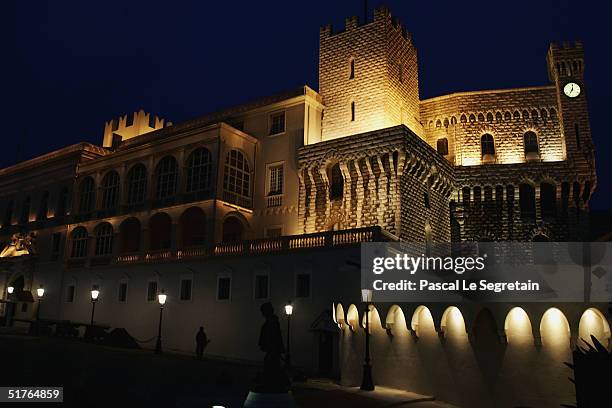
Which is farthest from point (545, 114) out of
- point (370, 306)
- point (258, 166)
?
point (370, 306)

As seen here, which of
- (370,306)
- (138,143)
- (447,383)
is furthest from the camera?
(138,143)

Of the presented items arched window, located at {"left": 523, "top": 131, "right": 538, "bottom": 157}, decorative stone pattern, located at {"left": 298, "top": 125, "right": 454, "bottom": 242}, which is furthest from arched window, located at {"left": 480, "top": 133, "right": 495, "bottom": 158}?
decorative stone pattern, located at {"left": 298, "top": 125, "right": 454, "bottom": 242}

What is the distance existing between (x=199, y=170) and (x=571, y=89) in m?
25.1

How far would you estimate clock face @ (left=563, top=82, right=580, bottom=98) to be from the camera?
115 feet

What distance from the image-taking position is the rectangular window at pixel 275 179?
33531mm

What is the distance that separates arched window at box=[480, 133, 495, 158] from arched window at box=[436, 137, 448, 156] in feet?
7.74

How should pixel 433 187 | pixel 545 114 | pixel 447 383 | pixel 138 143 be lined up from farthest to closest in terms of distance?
pixel 138 143 → pixel 545 114 → pixel 433 187 → pixel 447 383

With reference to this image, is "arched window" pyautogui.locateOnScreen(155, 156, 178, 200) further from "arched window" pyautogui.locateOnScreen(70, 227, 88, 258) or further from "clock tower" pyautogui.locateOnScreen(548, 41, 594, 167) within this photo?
"clock tower" pyautogui.locateOnScreen(548, 41, 594, 167)

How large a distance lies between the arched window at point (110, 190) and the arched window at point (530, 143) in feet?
95.0

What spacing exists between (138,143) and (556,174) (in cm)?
3119

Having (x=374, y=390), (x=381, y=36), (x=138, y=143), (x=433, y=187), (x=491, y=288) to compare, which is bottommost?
(x=374, y=390)

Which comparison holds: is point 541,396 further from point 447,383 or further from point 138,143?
point 138,143

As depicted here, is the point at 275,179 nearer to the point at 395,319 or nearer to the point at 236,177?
the point at 236,177

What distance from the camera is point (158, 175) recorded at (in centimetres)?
3606
